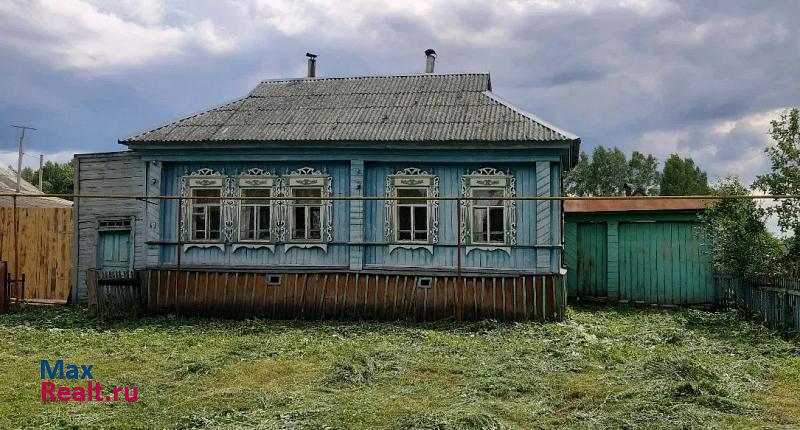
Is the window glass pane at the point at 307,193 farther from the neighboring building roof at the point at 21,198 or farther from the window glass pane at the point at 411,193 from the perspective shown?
the neighboring building roof at the point at 21,198

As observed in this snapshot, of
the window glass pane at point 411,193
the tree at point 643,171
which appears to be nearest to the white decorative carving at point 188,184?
the window glass pane at point 411,193

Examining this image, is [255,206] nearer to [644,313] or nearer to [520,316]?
[520,316]

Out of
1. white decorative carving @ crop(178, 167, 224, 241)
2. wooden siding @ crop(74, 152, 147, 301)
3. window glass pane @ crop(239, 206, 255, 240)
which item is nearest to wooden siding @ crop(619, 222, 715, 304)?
window glass pane @ crop(239, 206, 255, 240)

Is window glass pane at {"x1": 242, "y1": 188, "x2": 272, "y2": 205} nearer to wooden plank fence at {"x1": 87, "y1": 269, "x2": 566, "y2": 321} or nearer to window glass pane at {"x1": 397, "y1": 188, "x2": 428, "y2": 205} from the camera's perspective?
wooden plank fence at {"x1": 87, "y1": 269, "x2": 566, "y2": 321}

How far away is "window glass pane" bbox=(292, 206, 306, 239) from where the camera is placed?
1326cm

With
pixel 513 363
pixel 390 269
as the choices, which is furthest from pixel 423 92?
pixel 513 363

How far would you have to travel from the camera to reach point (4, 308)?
1278 cm

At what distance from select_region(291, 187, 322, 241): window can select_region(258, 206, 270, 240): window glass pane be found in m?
0.63

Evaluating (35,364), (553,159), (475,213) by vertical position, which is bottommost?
(35,364)

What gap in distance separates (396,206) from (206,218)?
14.1 feet

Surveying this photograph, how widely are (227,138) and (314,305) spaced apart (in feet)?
13.7

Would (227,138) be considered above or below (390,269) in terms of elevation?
above

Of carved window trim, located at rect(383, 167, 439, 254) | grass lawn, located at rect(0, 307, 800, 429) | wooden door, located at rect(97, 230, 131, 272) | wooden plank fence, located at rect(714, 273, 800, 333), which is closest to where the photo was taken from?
grass lawn, located at rect(0, 307, 800, 429)

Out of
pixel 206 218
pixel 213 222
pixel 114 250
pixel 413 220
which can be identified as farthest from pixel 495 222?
pixel 114 250
